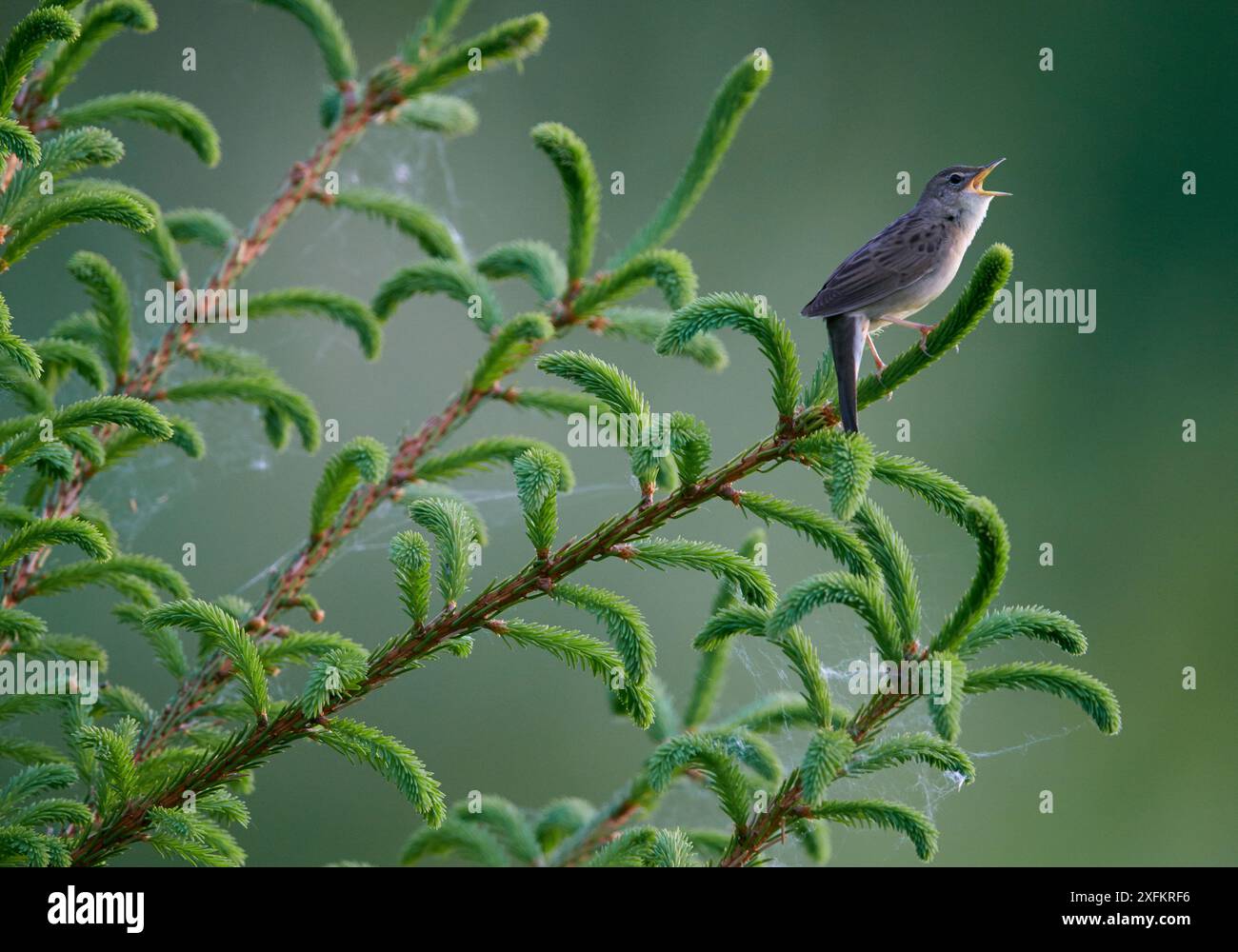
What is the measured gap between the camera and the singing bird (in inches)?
109

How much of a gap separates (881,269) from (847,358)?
715 millimetres

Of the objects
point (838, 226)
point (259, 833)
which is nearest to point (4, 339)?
point (259, 833)

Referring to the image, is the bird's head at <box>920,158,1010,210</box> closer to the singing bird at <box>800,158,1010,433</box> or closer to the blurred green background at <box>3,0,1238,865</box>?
the singing bird at <box>800,158,1010,433</box>

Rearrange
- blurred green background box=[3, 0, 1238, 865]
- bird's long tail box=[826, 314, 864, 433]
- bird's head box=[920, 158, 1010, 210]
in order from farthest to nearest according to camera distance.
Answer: blurred green background box=[3, 0, 1238, 865] < bird's head box=[920, 158, 1010, 210] < bird's long tail box=[826, 314, 864, 433]

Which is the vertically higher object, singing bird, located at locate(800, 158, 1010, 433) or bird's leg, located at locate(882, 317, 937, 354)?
singing bird, located at locate(800, 158, 1010, 433)

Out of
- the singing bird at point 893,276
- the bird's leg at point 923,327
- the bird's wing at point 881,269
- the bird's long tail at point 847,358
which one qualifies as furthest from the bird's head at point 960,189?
the bird's long tail at point 847,358

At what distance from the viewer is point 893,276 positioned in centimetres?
291

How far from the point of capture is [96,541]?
2.15 m

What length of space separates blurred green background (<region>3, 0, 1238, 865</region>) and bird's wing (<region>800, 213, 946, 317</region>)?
4.08 meters

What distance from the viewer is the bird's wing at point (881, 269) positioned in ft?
9.25

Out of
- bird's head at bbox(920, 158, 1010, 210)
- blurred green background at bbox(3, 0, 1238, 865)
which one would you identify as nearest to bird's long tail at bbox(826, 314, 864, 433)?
bird's head at bbox(920, 158, 1010, 210)

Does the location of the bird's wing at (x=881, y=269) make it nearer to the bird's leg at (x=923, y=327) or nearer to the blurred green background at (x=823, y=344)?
the bird's leg at (x=923, y=327)
